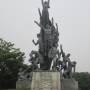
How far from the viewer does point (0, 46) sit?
5203 centimetres

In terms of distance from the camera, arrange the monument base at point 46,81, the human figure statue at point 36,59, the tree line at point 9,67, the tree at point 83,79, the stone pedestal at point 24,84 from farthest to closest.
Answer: the tree at point 83,79, the tree line at point 9,67, the stone pedestal at point 24,84, the human figure statue at point 36,59, the monument base at point 46,81

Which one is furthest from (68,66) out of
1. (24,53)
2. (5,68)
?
(24,53)

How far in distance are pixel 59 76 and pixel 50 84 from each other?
1.13 meters

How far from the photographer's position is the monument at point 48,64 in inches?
1056

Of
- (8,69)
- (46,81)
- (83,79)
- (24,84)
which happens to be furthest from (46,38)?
(83,79)

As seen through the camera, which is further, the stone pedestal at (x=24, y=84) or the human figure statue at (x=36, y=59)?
the stone pedestal at (x=24, y=84)

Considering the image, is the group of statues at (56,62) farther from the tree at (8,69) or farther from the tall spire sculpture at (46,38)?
the tree at (8,69)

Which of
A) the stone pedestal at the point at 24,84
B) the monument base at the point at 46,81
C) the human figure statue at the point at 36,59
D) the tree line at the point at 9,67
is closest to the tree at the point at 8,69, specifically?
the tree line at the point at 9,67

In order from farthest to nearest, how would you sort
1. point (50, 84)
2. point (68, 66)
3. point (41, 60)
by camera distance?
point (68, 66), point (41, 60), point (50, 84)

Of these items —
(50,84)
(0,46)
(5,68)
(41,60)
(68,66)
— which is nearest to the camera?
(50,84)

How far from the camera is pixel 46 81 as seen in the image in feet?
87.8

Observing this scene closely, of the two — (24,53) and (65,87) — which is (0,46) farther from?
(65,87)

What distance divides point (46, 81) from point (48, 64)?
2531mm

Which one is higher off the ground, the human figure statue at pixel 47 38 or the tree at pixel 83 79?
the human figure statue at pixel 47 38
